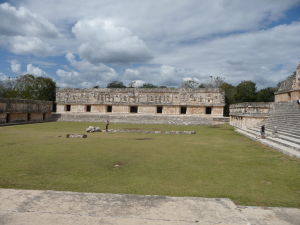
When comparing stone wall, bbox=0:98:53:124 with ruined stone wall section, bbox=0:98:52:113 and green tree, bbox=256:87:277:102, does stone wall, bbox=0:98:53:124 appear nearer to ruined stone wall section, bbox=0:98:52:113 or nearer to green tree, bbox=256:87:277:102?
ruined stone wall section, bbox=0:98:52:113

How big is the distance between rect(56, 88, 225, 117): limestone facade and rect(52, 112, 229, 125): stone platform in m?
1.64

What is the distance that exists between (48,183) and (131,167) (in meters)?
2.15

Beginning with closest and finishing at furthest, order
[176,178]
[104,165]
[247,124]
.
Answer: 1. [176,178]
2. [104,165]
3. [247,124]

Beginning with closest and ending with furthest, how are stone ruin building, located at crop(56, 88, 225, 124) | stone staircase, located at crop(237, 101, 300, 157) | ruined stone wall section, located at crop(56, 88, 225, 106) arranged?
1. stone staircase, located at crop(237, 101, 300, 157)
2. stone ruin building, located at crop(56, 88, 225, 124)
3. ruined stone wall section, located at crop(56, 88, 225, 106)

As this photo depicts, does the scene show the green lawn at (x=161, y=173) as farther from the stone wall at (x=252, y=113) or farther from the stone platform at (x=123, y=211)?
the stone wall at (x=252, y=113)

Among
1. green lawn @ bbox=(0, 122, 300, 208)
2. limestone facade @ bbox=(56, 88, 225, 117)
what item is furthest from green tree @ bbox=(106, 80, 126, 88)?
green lawn @ bbox=(0, 122, 300, 208)

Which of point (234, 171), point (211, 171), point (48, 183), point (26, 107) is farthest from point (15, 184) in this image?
point (26, 107)

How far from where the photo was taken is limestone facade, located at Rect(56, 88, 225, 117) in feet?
90.2

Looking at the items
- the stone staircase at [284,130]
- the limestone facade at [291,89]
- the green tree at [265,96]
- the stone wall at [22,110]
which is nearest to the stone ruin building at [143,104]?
the stone wall at [22,110]

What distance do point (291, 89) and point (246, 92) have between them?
20.3 metres

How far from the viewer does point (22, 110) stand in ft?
75.6

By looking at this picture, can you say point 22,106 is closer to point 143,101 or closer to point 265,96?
point 143,101

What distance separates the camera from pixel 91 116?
2753 centimetres

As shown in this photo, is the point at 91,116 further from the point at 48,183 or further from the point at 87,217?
the point at 87,217
